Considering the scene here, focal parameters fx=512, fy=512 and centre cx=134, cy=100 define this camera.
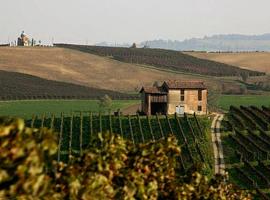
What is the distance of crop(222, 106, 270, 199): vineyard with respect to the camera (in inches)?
2736

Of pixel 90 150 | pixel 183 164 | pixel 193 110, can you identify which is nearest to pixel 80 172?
pixel 90 150

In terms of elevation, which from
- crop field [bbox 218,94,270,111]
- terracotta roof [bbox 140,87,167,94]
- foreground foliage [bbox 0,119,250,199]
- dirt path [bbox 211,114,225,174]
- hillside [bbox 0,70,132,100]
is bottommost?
dirt path [bbox 211,114,225,174]

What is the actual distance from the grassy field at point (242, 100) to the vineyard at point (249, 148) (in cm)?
3965

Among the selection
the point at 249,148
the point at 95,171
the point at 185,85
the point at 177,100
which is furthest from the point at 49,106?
the point at 95,171

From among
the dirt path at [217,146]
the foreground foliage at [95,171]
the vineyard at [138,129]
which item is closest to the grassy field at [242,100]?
the dirt path at [217,146]

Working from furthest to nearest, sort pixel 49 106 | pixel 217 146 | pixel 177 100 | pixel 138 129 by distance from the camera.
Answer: pixel 49 106 → pixel 177 100 → pixel 138 129 → pixel 217 146

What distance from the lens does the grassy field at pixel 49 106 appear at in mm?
128875

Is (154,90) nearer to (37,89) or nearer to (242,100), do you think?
(242,100)

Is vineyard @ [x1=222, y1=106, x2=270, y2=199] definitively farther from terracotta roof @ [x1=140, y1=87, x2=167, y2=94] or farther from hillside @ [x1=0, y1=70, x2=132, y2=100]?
hillside @ [x1=0, y1=70, x2=132, y2=100]

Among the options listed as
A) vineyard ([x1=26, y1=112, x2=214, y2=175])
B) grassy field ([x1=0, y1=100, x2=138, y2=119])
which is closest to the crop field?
grassy field ([x1=0, y1=100, x2=138, y2=119])

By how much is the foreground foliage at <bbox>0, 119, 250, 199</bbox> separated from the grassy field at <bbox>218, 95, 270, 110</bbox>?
393ft

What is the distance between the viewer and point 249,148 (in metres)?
81.8

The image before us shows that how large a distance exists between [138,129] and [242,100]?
73625 mm

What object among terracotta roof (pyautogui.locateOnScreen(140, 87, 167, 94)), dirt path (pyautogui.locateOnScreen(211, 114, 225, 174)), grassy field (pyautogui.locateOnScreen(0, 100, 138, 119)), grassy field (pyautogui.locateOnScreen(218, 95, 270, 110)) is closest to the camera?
dirt path (pyautogui.locateOnScreen(211, 114, 225, 174))
